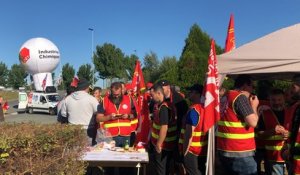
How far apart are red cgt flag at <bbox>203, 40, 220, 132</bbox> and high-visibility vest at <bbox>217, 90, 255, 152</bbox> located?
0.78 feet

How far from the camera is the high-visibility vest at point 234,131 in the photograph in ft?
15.2

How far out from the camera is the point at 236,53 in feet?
18.4

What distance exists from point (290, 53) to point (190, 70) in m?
10.1

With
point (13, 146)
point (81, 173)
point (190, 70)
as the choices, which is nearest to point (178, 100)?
point (81, 173)

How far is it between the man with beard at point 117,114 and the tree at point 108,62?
34.4 m

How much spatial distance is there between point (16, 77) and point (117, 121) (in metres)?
67.8

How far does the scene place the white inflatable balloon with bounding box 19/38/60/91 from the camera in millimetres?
36250

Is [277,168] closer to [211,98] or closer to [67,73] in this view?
[211,98]

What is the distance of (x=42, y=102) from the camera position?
29.7 m

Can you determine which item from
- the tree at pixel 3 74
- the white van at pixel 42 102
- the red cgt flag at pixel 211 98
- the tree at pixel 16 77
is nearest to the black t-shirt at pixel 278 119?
the red cgt flag at pixel 211 98

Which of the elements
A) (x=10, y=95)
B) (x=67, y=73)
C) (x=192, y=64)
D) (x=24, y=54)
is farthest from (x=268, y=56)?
(x=10, y=95)

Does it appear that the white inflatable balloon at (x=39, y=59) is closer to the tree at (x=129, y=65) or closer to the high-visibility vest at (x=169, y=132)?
the tree at (x=129, y=65)

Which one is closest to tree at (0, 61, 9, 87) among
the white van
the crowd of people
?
the white van

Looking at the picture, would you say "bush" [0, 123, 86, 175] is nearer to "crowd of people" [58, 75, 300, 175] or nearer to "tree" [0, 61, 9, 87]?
"crowd of people" [58, 75, 300, 175]
